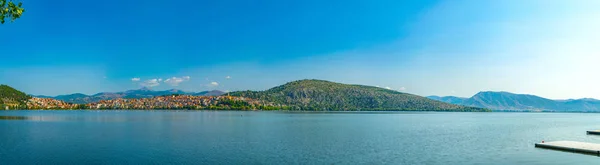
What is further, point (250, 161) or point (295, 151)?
point (295, 151)

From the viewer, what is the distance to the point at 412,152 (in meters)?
56.1

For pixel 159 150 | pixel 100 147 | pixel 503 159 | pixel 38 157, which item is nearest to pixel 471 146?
pixel 503 159

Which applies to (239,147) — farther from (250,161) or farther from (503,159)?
(503,159)

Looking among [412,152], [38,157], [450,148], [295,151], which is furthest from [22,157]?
[450,148]

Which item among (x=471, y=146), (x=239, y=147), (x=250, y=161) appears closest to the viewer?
(x=250, y=161)

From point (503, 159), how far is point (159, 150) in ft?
150

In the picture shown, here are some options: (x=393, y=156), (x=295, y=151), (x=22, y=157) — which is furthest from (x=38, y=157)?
(x=393, y=156)

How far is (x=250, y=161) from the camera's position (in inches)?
1812

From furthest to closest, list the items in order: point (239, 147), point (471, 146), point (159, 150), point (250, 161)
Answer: point (471, 146) → point (239, 147) → point (159, 150) → point (250, 161)

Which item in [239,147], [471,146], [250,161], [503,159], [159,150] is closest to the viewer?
[250,161]

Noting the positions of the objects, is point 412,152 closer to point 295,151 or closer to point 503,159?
point 503,159

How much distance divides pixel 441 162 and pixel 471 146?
20850 millimetres

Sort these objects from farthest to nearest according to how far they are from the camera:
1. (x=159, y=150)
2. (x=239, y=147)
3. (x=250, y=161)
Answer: (x=239, y=147)
(x=159, y=150)
(x=250, y=161)

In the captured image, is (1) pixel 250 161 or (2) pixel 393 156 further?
(2) pixel 393 156
